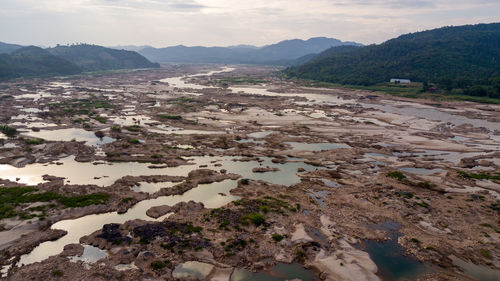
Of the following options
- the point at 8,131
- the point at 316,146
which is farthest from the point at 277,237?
the point at 8,131

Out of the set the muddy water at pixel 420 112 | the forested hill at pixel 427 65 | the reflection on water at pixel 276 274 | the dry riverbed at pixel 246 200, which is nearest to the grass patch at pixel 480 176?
the dry riverbed at pixel 246 200

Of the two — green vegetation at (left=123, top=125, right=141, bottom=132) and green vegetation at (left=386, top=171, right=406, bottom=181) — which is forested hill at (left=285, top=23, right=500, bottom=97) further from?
green vegetation at (left=123, top=125, right=141, bottom=132)

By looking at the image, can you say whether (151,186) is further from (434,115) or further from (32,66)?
(32,66)

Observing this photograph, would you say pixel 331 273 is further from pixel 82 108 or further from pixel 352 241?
pixel 82 108

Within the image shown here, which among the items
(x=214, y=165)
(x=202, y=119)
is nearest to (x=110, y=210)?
(x=214, y=165)

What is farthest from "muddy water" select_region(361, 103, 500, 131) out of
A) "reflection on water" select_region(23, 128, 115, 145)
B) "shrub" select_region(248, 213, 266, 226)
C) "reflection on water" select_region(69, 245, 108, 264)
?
"reflection on water" select_region(69, 245, 108, 264)
